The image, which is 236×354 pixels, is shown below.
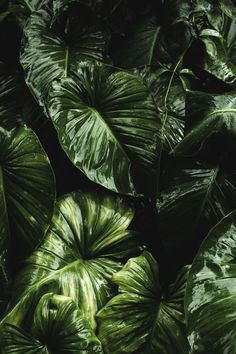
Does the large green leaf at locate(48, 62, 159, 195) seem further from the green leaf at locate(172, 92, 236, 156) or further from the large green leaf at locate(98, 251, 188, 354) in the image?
the large green leaf at locate(98, 251, 188, 354)

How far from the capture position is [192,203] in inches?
56.0

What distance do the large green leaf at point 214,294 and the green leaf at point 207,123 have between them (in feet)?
0.69

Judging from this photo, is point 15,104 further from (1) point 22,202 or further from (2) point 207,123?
(2) point 207,123

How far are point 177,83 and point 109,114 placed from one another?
12.9 inches

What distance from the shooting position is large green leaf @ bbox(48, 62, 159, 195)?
139 cm

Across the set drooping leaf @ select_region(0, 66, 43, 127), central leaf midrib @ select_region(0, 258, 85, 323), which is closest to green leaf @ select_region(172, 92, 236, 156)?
central leaf midrib @ select_region(0, 258, 85, 323)

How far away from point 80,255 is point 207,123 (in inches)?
20.3

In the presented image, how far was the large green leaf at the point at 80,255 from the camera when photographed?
4.36 ft

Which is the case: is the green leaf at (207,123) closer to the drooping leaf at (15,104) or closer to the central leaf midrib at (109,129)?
the central leaf midrib at (109,129)

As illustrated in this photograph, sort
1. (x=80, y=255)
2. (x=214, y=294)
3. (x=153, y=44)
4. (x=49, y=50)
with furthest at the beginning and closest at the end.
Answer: (x=153, y=44), (x=49, y=50), (x=80, y=255), (x=214, y=294)

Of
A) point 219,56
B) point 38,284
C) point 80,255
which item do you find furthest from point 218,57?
point 38,284

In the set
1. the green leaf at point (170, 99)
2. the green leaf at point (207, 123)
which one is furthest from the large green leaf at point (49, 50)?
the green leaf at point (207, 123)

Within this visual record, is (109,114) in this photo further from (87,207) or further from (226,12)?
(226,12)

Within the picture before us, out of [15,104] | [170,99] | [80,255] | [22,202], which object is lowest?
[80,255]
